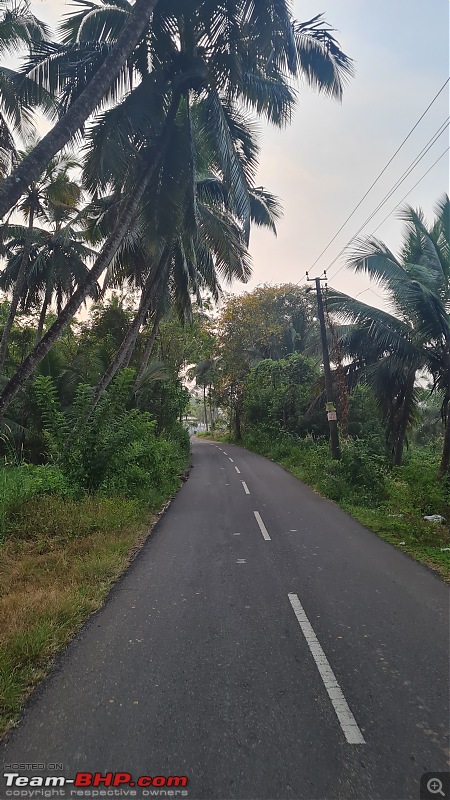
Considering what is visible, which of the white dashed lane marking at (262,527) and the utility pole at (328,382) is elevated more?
the utility pole at (328,382)

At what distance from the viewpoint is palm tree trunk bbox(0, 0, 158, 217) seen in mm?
5098

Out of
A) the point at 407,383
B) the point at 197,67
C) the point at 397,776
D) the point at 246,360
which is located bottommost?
the point at 397,776

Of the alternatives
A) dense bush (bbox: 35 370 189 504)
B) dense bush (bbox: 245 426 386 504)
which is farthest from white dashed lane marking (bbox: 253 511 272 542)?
dense bush (bbox: 245 426 386 504)

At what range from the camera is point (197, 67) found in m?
8.28

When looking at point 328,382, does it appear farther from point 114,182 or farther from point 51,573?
point 51,573

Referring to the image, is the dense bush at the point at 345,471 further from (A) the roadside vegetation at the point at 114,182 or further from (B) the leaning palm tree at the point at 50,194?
Answer: (B) the leaning palm tree at the point at 50,194

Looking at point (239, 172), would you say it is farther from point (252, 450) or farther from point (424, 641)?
point (252, 450)

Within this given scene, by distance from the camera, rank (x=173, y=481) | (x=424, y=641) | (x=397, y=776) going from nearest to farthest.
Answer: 1. (x=397, y=776)
2. (x=424, y=641)
3. (x=173, y=481)

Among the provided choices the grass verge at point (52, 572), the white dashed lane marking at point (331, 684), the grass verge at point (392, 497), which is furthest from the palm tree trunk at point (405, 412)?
the white dashed lane marking at point (331, 684)

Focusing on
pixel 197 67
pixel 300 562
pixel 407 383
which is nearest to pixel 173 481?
pixel 300 562

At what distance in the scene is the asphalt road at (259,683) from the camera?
2.32 metres

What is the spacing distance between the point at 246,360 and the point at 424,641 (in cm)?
2579

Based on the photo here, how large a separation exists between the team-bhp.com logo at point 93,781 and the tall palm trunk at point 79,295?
488cm

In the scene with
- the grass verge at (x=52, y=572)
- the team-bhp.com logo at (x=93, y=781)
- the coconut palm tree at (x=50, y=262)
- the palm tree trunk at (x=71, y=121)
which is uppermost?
the coconut palm tree at (x=50, y=262)
